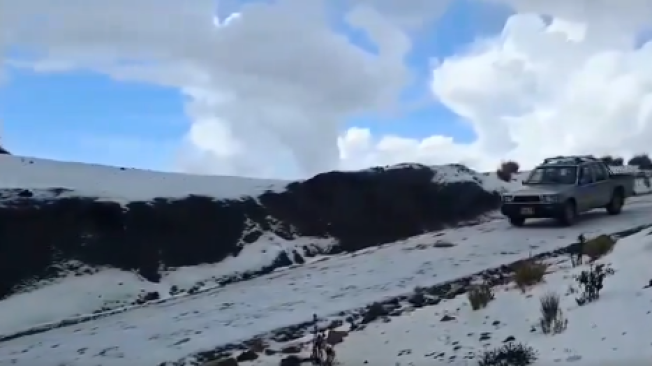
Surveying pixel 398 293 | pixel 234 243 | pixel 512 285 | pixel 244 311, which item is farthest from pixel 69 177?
pixel 512 285

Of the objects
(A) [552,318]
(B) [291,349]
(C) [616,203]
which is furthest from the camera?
(C) [616,203]

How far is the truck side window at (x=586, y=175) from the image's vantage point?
22.1m

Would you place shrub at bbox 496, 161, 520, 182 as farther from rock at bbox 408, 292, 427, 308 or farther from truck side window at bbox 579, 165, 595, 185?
rock at bbox 408, 292, 427, 308

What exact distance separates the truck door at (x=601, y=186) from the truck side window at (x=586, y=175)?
0.23 m

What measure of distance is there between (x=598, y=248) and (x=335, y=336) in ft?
17.8

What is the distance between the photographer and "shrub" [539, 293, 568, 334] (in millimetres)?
8248

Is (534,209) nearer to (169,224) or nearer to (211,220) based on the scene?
(211,220)

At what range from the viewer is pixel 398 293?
14.0 metres

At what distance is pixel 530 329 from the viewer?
28.4 feet

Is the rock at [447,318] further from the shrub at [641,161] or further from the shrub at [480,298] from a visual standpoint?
the shrub at [641,161]

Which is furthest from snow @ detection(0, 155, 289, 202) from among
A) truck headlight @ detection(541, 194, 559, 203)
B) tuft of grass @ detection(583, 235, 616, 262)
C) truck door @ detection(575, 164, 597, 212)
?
tuft of grass @ detection(583, 235, 616, 262)

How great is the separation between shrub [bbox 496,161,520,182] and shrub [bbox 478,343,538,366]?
24129 millimetres

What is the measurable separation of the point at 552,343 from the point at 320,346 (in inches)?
106

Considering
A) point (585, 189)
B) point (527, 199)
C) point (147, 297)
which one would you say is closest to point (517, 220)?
point (527, 199)
